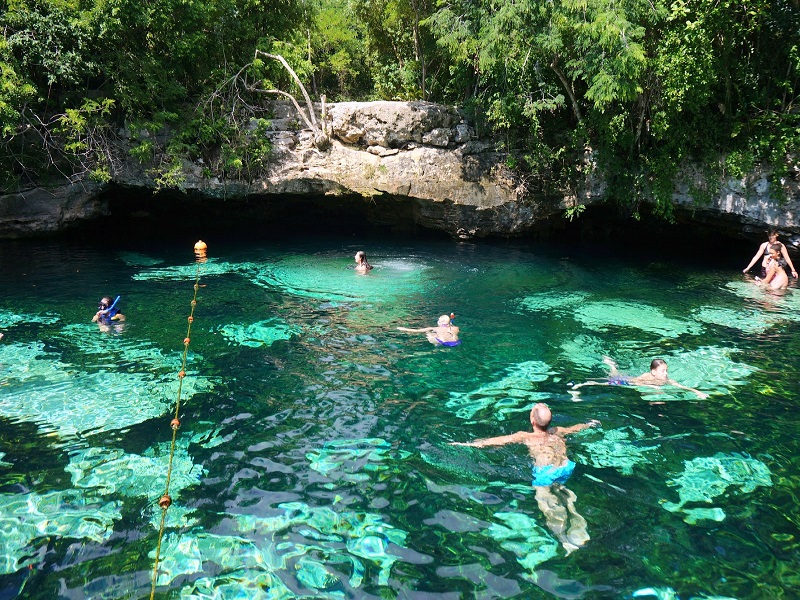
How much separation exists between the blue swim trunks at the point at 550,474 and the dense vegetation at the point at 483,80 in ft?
33.9

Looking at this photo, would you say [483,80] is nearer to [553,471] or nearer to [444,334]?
[444,334]

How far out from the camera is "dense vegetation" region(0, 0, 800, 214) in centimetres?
1348

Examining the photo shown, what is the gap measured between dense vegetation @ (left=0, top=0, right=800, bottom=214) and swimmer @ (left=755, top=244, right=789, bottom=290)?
220cm

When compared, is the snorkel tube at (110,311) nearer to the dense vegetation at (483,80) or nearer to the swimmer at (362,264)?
the swimmer at (362,264)

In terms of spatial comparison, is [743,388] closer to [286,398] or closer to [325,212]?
[286,398]

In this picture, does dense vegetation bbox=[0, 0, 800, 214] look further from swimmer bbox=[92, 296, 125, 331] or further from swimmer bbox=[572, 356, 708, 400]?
swimmer bbox=[572, 356, 708, 400]

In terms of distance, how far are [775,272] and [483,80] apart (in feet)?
30.5

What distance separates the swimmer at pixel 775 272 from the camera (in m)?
13.3

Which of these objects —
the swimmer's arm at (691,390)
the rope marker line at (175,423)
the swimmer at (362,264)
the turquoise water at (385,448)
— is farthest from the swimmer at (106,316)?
the swimmer's arm at (691,390)

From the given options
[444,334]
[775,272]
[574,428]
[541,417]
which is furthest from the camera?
[775,272]

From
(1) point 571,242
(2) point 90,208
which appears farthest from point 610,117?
(2) point 90,208

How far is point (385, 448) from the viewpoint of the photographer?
254 inches

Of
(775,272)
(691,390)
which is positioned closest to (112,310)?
(691,390)

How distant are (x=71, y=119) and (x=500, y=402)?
1422 centimetres
